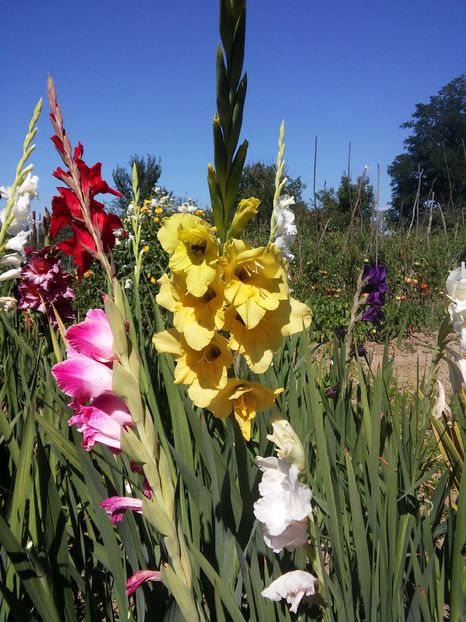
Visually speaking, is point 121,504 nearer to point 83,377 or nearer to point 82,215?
point 83,377

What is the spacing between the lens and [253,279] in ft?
2.41

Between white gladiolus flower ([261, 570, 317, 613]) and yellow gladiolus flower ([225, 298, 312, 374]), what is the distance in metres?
0.32

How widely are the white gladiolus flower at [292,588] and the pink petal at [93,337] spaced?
1.35 feet

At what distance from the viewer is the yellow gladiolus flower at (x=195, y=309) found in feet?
2.34

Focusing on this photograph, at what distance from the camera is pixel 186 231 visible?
2.42 ft

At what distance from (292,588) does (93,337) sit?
1.54 feet

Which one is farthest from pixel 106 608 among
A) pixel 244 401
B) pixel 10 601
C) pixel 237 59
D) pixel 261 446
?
pixel 237 59

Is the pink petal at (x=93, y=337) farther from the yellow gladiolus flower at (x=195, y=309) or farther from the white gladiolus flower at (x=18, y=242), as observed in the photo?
the white gladiolus flower at (x=18, y=242)

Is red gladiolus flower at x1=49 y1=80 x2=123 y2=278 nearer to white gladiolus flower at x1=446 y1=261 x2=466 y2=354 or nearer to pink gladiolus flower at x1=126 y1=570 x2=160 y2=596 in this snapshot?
pink gladiolus flower at x1=126 y1=570 x2=160 y2=596

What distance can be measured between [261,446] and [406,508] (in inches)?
16.4

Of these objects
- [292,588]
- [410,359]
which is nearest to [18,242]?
[292,588]

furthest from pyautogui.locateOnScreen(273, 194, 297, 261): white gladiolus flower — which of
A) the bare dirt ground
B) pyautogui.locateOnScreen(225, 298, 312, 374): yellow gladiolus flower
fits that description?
the bare dirt ground

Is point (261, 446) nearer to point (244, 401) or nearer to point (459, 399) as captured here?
point (244, 401)

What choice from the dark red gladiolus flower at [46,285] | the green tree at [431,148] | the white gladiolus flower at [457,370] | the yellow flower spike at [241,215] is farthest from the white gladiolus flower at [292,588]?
the green tree at [431,148]
